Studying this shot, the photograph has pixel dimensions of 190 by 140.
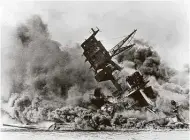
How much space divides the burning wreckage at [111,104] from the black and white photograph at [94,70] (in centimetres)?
2

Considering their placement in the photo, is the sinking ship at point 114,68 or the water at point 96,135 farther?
the sinking ship at point 114,68

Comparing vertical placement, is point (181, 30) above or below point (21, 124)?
above

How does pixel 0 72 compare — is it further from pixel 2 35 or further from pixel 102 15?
pixel 102 15

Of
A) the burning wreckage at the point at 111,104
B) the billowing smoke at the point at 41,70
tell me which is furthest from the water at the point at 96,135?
the billowing smoke at the point at 41,70

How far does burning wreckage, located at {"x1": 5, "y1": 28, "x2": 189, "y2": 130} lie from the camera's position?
23.4ft

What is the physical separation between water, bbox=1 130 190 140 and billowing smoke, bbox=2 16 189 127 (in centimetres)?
31

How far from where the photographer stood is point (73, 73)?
7.25 m

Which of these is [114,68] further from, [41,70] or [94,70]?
[41,70]

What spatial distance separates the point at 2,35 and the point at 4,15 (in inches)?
16.8

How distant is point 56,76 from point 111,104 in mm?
1298

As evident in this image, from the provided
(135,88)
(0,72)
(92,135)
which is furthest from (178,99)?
(0,72)

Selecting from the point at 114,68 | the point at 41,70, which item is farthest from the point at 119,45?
the point at 41,70

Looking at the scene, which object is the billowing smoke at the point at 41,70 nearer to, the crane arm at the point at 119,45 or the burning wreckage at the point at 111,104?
the burning wreckage at the point at 111,104

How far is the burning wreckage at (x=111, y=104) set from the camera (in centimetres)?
714
